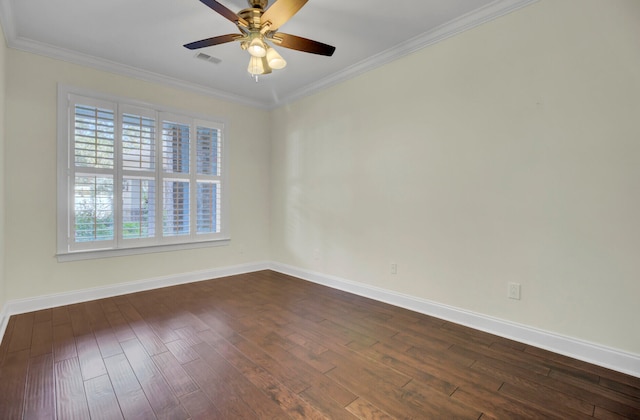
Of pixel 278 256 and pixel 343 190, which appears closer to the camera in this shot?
pixel 343 190

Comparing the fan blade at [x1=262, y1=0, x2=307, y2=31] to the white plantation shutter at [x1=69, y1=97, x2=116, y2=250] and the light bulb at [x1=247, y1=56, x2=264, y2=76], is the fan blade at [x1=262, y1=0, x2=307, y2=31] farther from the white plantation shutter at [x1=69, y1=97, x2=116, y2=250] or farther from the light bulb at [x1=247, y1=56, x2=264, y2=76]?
the white plantation shutter at [x1=69, y1=97, x2=116, y2=250]

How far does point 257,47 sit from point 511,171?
2185mm

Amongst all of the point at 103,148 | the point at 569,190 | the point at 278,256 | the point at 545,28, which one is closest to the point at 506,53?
the point at 545,28

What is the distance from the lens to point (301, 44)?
2.21 metres

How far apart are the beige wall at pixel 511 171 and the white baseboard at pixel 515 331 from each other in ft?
0.19

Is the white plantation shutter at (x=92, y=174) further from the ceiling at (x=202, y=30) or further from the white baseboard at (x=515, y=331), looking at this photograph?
the white baseboard at (x=515, y=331)

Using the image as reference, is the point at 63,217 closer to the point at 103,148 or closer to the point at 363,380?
the point at 103,148

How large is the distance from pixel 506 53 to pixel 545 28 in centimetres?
27

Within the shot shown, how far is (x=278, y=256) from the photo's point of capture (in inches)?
186

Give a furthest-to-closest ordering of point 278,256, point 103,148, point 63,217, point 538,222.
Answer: point 278,256 < point 103,148 < point 63,217 < point 538,222

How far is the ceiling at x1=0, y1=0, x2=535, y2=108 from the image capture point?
237cm

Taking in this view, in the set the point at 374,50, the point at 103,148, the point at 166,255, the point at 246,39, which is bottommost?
the point at 166,255

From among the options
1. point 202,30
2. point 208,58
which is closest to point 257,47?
point 202,30

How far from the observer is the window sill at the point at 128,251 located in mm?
3111
